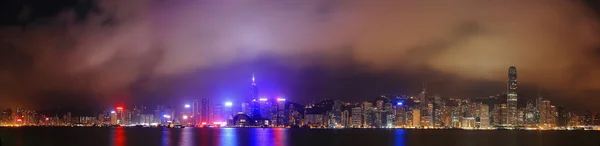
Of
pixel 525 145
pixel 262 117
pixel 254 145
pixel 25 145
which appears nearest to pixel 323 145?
pixel 254 145

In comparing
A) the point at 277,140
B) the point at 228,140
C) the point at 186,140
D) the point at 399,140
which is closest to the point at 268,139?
the point at 277,140

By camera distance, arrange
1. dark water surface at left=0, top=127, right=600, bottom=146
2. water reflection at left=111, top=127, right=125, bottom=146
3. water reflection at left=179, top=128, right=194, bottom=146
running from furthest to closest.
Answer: dark water surface at left=0, top=127, right=600, bottom=146
water reflection at left=179, top=128, right=194, bottom=146
water reflection at left=111, top=127, right=125, bottom=146

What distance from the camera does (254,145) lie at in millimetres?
66438

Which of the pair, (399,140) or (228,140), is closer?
(228,140)

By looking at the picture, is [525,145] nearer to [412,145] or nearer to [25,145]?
[412,145]

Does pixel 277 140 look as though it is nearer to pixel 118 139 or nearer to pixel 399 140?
pixel 399 140

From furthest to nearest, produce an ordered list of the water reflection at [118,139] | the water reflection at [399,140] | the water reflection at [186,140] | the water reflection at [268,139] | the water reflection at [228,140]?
the water reflection at [399,140], the water reflection at [228,140], the water reflection at [268,139], the water reflection at [186,140], the water reflection at [118,139]

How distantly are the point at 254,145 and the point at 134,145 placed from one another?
13.0 metres

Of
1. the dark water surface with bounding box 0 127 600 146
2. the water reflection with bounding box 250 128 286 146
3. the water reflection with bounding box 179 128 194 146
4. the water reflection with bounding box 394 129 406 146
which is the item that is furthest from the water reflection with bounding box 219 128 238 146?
the water reflection with bounding box 394 129 406 146

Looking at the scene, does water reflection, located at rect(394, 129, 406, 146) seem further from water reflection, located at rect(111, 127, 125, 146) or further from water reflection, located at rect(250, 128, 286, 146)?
water reflection, located at rect(111, 127, 125, 146)

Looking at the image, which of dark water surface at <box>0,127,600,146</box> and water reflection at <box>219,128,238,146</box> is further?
water reflection at <box>219,128,238,146</box>

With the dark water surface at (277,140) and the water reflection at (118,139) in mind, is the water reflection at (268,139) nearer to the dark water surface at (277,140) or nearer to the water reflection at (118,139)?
the dark water surface at (277,140)

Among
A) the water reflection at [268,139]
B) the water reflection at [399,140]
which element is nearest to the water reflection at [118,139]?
the water reflection at [268,139]

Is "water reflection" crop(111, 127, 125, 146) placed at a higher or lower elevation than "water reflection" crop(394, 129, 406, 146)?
higher
